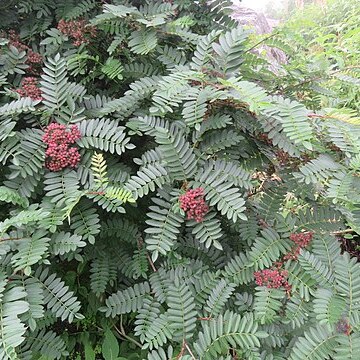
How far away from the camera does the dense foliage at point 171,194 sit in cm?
95

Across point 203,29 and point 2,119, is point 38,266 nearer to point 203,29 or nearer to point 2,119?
point 2,119

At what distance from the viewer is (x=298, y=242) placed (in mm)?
1055

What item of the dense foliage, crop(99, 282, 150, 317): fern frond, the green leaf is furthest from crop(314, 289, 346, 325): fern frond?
the green leaf

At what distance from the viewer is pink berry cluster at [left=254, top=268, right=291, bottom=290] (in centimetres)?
100

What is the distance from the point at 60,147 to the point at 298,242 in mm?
649

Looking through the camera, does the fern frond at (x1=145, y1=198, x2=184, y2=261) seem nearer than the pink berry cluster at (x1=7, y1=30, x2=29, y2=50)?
Yes

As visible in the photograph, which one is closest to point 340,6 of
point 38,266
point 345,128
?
point 345,128

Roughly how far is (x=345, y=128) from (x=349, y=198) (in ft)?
0.54

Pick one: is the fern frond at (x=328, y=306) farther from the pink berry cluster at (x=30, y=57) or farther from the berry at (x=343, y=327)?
the pink berry cluster at (x=30, y=57)

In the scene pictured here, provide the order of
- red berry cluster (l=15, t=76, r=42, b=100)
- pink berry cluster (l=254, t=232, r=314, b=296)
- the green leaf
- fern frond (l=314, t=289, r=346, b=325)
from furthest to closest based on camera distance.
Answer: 1. the green leaf
2. red berry cluster (l=15, t=76, r=42, b=100)
3. pink berry cluster (l=254, t=232, r=314, b=296)
4. fern frond (l=314, t=289, r=346, b=325)

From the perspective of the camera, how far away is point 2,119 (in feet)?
3.53

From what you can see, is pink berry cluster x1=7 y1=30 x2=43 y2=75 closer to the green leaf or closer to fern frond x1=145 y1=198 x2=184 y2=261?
fern frond x1=145 y1=198 x2=184 y2=261

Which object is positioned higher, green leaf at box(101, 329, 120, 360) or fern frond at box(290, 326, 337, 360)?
fern frond at box(290, 326, 337, 360)

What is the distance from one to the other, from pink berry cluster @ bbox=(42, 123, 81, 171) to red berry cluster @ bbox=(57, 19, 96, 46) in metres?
0.33
